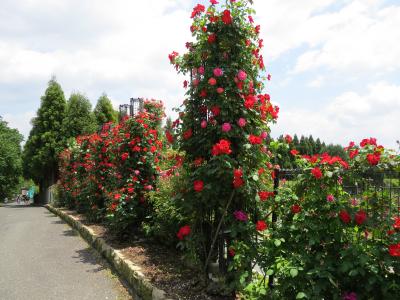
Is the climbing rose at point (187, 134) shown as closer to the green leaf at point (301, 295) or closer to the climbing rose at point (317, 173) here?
the climbing rose at point (317, 173)

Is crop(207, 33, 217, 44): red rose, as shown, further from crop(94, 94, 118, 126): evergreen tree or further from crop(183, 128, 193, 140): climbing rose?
crop(94, 94, 118, 126): evergreen tree

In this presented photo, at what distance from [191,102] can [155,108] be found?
4.13 metres

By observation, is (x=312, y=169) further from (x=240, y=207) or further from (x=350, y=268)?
(x=240, y=207)

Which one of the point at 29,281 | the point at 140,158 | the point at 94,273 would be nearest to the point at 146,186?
the point at 140,158

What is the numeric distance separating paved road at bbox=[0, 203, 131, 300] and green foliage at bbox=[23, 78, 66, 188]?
1939 centimetres

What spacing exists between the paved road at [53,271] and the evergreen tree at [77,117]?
18586 mm

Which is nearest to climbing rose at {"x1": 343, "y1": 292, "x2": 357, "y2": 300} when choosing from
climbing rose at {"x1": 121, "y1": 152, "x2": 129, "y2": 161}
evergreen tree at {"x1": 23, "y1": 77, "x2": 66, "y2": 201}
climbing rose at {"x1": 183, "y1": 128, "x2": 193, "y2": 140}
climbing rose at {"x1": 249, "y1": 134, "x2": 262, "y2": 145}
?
climbing rose at {"x1": 249, "y1": 134, "x2": 262, "y2": 145}

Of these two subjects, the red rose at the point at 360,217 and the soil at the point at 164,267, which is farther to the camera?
the soil at the point at 164,267

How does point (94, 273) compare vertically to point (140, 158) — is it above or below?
below

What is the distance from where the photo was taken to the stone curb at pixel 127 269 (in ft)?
15.0

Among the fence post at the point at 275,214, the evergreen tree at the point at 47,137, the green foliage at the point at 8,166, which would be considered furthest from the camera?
the green foliage at the point at 8,166

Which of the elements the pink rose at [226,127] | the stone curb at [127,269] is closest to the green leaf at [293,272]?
the pink rose at [226,127]

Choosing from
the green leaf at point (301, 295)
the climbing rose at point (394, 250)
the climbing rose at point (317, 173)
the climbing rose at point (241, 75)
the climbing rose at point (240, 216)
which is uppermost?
the climbing rose at point (241, 75)

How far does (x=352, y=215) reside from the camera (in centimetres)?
302
